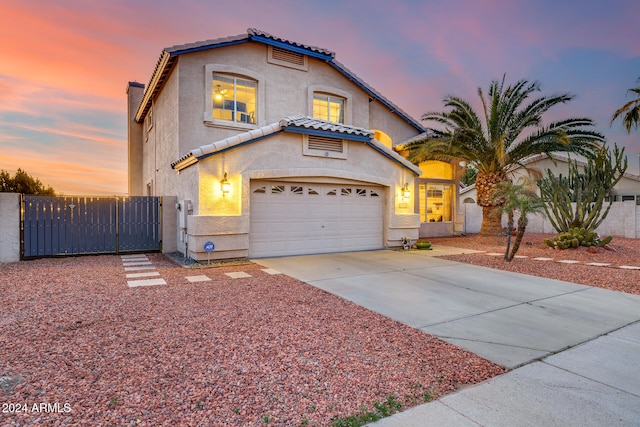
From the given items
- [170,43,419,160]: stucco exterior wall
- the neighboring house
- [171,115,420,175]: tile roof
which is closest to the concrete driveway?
[171,115,420,175]: tile roof

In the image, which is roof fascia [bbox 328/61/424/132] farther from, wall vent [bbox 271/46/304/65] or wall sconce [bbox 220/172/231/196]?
wall sconce [bbox 220/172/231/196]

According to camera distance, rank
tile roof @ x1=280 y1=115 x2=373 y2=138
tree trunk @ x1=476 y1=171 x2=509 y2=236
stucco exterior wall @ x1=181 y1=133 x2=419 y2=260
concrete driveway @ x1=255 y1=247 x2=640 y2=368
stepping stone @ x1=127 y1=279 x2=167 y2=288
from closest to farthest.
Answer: concrete driveway @ x1=255 y1=247 x2=640 y2=368, stepping stone @ x1=127 y1=279 x2=167 y2=288, stucco exterior wall @ x1=181 y1=133 x2=419 y2=260, tile roof @ x1=280 y1=115 x2=373 y2=138, tree trunk @ x1=476 y1=171 x2=509 y2=236

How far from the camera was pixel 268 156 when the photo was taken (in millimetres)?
10477

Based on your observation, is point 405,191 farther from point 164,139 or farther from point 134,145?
point 134,145

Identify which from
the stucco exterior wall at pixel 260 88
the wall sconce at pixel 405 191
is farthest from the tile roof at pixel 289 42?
the wall sconce at pixel 405 191

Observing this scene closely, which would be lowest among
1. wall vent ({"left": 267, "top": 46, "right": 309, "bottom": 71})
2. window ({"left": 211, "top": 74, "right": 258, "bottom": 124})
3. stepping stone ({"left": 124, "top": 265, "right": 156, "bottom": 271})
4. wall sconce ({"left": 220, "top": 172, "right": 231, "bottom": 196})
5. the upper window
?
stepping stone ({"left": 124, "top": 265, "right": 156, "bottom": 271})

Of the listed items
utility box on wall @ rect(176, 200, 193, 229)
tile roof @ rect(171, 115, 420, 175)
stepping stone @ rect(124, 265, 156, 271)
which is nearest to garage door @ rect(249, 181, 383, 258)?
tile roof @ rect(171, 115, 420, 175)

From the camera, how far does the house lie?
9.87m

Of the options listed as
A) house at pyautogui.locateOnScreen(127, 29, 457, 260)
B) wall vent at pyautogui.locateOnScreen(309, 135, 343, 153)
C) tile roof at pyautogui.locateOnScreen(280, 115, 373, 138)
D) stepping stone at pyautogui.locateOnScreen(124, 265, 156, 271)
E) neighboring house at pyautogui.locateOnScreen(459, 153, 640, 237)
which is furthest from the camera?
neighboring house at pyautogui.locateOnScreen(459, 153, 640, 237)

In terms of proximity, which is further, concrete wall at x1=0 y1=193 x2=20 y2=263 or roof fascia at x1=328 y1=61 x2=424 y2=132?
roof fascia at x1=328 y1=61 x2=424 y2=132

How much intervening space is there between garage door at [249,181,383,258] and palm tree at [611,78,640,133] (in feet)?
50.4

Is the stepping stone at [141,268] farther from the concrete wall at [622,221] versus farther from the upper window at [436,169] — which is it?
the concrete wall at [622,221]

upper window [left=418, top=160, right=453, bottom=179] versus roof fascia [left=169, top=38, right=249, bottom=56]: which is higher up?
roof fascia [left=169, top=38, right=249, bottom=56]

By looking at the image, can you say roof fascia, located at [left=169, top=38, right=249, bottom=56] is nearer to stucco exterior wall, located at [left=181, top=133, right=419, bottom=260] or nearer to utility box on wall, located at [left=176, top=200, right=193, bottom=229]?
stucco exterior wall, located at [left=181, top=133, right=419, bottom=260]
